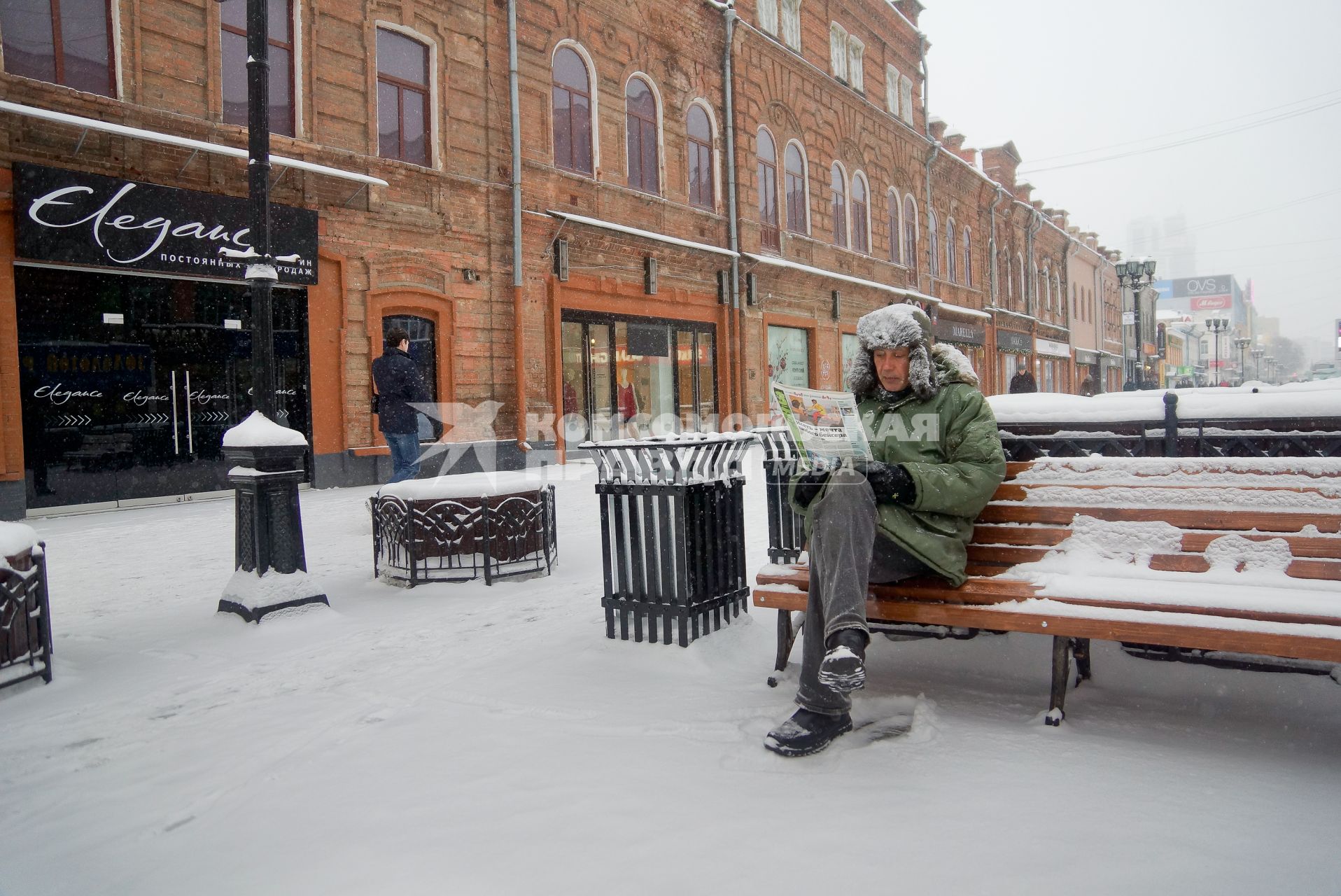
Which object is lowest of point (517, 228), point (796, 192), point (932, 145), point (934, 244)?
point (517, 228)

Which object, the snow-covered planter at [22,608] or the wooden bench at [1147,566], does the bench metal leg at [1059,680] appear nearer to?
the wooden bench at [1147,566]

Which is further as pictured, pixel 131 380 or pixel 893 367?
pixel 131 380

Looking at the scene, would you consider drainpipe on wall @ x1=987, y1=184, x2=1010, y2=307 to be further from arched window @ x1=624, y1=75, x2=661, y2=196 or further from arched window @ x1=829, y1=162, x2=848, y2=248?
arched window @ x1=624, y1=75, x2=661, y2=196

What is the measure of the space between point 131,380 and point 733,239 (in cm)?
1187

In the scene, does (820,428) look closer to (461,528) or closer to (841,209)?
(461,528)

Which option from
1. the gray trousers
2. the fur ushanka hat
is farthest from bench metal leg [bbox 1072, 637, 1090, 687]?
the fur ushanka hat

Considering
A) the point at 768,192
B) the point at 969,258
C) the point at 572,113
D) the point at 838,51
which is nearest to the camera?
the point at 572,113

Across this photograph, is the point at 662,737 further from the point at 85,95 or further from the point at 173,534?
the point at 85,95

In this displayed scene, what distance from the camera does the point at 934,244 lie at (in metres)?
29.7

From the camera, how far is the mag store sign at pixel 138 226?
29.6 ft

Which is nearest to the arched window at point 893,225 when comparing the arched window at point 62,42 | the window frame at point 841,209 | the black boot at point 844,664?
the window frame at point 841,209

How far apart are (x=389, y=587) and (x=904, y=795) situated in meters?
4.09

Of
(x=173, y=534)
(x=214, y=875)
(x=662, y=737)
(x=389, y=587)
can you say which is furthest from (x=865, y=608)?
(x=173, y=534)

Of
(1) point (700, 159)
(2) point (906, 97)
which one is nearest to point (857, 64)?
(2) point (906, 97)
